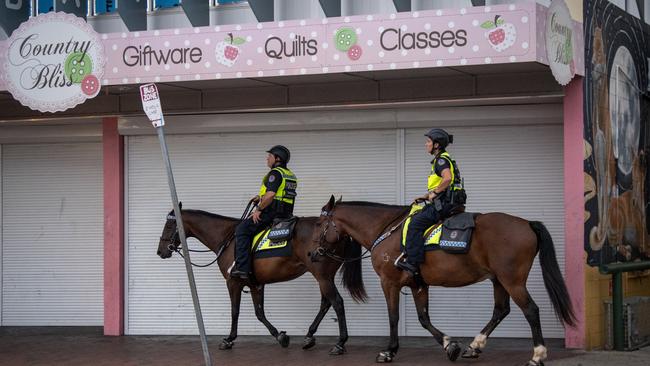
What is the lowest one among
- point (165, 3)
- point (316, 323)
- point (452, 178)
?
point (316, 323)

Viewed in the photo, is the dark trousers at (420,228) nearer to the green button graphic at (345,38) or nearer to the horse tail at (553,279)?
the horse tail at (553,279)

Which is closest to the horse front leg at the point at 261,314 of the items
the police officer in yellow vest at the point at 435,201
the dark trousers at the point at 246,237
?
the dark trousers at the point at 246,237

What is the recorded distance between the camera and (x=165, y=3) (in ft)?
53.5

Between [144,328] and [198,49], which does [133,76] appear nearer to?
[198,49]

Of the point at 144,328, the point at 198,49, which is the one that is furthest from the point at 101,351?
the point at 198,49

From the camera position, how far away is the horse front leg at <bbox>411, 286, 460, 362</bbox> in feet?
42.3

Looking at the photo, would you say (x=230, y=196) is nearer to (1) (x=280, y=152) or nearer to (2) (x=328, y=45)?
(1) (x=280, y=152)

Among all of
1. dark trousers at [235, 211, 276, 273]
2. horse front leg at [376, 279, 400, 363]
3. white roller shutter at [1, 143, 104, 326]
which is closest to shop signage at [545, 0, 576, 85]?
horse front leg at [376, 279, 400, 363]

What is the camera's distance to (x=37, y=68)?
Answer: 14.7 meters

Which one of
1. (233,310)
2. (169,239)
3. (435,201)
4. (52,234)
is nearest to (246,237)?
(233,310)

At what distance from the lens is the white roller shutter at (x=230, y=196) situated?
52.4ft

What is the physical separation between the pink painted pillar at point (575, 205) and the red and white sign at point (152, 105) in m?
5.48

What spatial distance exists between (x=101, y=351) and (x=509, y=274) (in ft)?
19.6

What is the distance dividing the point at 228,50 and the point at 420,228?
346cm
